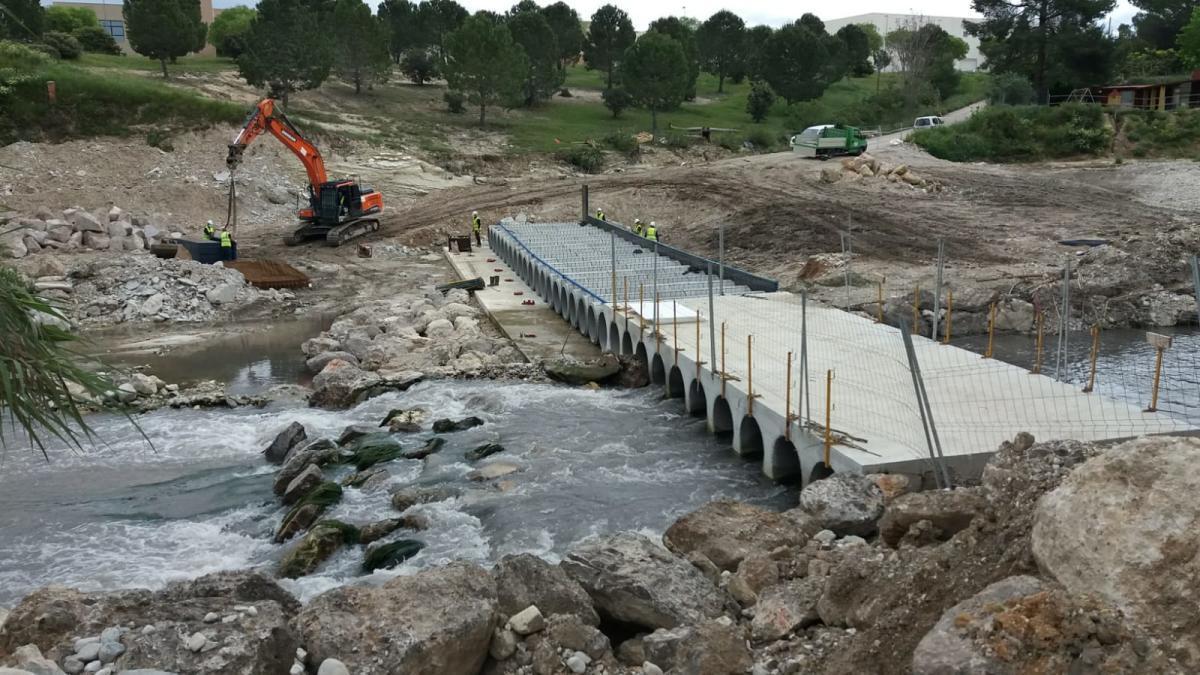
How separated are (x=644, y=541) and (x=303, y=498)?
6.58 meters

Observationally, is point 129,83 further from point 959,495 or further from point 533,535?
point 959,495

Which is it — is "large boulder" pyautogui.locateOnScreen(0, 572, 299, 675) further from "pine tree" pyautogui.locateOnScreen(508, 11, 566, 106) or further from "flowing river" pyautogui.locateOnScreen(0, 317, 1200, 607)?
"pine tree" pyautogui.locateOnScreen(508, 11, 566, 106)

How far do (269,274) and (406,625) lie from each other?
2504 cm

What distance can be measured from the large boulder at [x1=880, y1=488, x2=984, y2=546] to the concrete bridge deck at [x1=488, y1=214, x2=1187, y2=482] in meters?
2.65

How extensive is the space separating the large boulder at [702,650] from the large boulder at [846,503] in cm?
289

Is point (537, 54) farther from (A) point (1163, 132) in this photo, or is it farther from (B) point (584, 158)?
(A) point (1163, 132)

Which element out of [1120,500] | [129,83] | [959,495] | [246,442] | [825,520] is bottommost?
[246,442]

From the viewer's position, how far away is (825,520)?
10.7m

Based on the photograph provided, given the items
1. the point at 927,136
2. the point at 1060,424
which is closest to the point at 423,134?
the point at 927,136

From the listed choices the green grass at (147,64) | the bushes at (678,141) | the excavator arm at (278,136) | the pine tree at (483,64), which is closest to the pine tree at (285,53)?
the green grass at (147,64)

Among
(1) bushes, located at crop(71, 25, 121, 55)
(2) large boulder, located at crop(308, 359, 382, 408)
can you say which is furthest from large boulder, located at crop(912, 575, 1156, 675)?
(1) bushes, located at crop(71, 25, 121, 55)

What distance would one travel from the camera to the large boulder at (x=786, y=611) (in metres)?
7.98

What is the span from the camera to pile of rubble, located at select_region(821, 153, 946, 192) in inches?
1641

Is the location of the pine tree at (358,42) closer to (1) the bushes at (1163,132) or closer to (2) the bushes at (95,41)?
(2) the bushes at (95,41)
